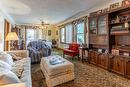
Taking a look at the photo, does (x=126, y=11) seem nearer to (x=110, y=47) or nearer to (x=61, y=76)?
(x=110, y=47)

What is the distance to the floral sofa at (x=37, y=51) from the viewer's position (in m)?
5.52

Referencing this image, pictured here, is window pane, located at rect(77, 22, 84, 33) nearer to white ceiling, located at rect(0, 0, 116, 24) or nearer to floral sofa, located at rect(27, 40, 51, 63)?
white ceiling, located at rect(0, 0, 116, 24)

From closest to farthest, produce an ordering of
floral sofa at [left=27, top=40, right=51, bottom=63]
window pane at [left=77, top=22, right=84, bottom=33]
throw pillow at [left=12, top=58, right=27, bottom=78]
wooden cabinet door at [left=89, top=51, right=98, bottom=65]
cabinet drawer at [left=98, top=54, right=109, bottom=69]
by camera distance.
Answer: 1. throw pillow at [left=12, top=58, right=27, bottom=78]
2. cabinet drawer at [left=98, top=54, right=109, bottom=69]
3. wooden cabinet door at [left=89, top=51, right=98, bottom=65]
4. floral sofa at [left=27, top=40, right=51, bottom=63]
5. window pane at [left=77, top=22, right=84, bottom=33]

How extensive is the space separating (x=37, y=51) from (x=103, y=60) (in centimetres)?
292

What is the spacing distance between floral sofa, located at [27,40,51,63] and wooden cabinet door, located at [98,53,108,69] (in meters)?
2.53

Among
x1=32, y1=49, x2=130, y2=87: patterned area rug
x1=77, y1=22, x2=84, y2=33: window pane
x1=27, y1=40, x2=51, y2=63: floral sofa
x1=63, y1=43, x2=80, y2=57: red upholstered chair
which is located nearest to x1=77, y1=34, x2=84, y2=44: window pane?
x1=77, y1=22, x2=84, y2=33: window pane

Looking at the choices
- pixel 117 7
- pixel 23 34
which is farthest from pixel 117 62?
pixel 23 34

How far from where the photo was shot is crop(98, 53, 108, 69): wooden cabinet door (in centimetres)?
429

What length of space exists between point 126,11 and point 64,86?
2.85m

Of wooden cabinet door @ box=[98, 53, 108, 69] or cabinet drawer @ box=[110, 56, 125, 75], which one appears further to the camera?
wooden cabinet door @ box=[98, 53, 108, 69]

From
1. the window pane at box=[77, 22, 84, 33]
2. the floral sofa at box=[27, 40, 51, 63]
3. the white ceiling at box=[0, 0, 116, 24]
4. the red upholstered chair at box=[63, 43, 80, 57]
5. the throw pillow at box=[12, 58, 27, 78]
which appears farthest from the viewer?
the window pane at box=[77, 22, 84, 33]

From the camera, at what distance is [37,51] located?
18.9ft

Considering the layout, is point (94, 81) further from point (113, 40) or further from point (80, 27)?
point (80, 27)

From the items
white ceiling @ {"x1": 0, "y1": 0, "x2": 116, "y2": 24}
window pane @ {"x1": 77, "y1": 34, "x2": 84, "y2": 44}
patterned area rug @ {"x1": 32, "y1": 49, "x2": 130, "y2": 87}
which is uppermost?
white ceiling @ {"x1": 0, "y1": 0, "x2": 116, "y2": 24}
